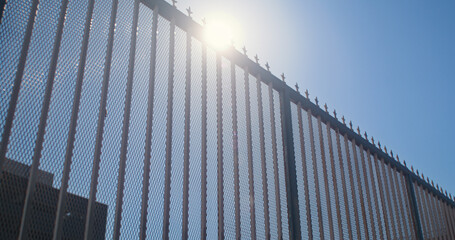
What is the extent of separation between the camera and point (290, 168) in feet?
18.1

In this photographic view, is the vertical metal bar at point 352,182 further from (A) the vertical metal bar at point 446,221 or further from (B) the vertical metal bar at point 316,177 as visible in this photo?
(A) the vertical metal bar at point 446,221

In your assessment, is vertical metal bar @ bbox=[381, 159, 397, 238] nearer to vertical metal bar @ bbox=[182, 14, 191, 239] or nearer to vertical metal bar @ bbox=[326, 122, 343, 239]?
vertical metal bar @ bbox=[326, 122, 343, 239]

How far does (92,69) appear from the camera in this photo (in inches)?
146

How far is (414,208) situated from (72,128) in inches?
290

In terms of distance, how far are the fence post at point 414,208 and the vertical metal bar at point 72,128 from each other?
7.23 meters

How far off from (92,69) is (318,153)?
391cm

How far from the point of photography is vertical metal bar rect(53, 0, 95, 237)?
3.10 metres

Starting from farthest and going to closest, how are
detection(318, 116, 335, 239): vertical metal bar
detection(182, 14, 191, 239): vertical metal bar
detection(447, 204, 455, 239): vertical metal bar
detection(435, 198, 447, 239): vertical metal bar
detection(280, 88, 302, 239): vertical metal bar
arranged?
detection(447, 204, 455, 239): vertical metal bar
detection(435, 198, 447, 239): vertical metal bar
detection(318, 116, 335, 239): vertical metal bar
detection(280, 88, 302, 239): vertical metal bar
detection(182, 14, 191, 239): vertical metal bar

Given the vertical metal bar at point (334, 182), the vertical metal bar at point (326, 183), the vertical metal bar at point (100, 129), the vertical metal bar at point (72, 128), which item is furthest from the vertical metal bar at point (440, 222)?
the vertical metal bar at point (72, 128)

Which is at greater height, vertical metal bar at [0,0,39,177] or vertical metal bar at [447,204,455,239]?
vertical metal bar at [447,204,455,239]

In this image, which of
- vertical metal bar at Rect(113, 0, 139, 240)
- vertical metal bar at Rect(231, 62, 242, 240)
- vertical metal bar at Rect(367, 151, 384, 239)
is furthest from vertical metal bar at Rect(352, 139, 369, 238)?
vertical metal bar at Rect(113, 0, 139, 240)

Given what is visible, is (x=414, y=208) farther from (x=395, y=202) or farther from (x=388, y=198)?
(x=388, y=198)

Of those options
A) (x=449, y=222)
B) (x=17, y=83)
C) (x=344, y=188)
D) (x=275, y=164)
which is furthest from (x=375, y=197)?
(x=17, y=83)

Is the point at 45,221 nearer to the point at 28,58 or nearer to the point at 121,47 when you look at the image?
the point at 28,58
